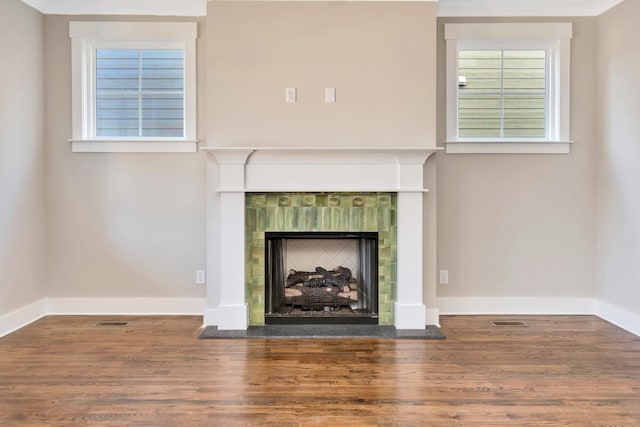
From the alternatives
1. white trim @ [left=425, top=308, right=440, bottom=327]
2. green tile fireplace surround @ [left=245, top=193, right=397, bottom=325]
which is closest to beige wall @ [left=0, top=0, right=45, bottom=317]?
green tile fireplace surround @ [left=245, top=193, right=397, bottom=325]

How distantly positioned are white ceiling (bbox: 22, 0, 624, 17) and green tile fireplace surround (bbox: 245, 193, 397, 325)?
67.7 inches

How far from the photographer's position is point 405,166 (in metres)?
3.26

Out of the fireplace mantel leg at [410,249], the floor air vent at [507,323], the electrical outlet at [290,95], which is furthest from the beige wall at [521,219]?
the electrical outlet at [290,95]

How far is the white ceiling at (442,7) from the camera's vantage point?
356 centimetres

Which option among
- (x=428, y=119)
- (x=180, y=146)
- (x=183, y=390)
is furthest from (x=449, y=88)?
(x=183, y=390)

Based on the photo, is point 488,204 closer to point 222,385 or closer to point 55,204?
point 222,385

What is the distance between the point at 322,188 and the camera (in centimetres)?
329

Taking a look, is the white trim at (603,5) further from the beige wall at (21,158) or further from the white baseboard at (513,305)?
the beige wall at (21,158)

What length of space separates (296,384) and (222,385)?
1.35 feet

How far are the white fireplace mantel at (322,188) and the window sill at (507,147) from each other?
1.88ft

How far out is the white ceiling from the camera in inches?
140

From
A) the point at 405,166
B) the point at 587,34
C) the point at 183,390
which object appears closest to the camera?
the point at 183,390

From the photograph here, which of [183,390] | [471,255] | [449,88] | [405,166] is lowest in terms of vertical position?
[183,390]

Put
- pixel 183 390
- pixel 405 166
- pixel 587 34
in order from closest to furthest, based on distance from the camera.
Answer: pixel 183 390
pixel 405 166
pixel 587 34
